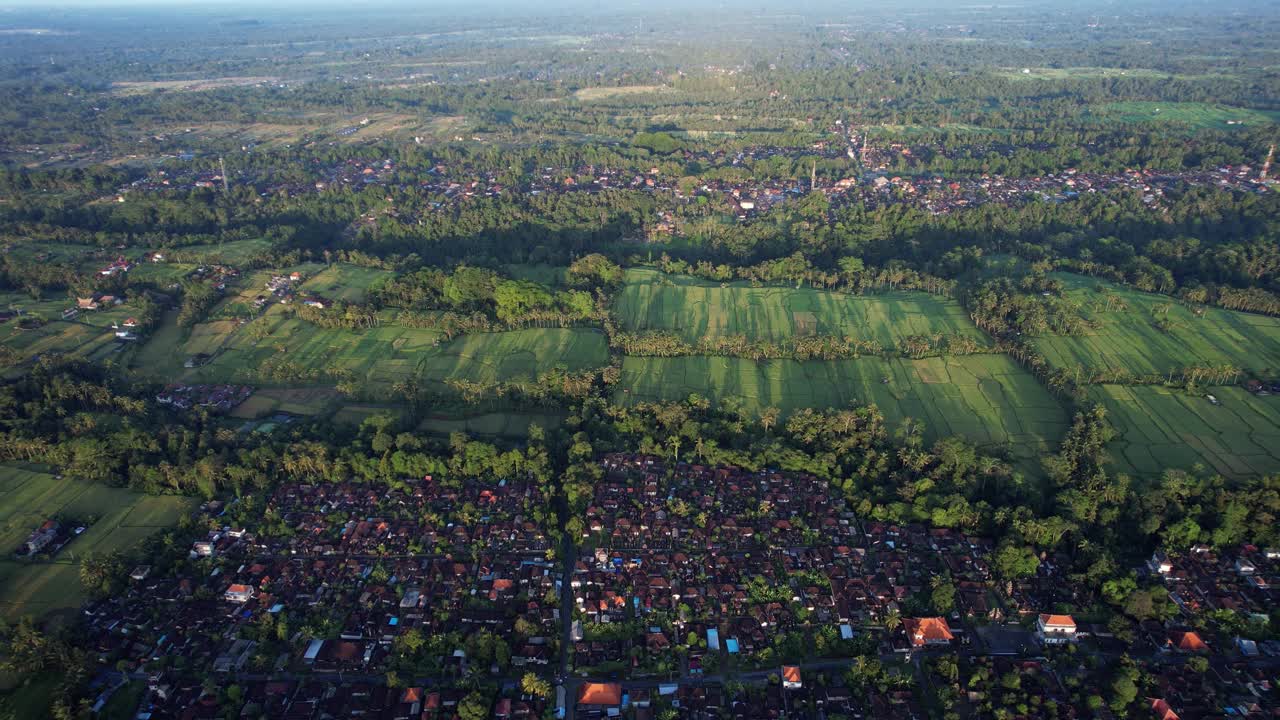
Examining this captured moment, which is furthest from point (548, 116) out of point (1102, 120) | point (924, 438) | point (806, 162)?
point (924, 438)

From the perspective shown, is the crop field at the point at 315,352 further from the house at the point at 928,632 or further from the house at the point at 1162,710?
the house at the point at 1162,710

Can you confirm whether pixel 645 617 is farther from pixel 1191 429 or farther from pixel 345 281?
pixel 345 281

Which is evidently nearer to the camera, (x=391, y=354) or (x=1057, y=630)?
(x=1057, y=630)

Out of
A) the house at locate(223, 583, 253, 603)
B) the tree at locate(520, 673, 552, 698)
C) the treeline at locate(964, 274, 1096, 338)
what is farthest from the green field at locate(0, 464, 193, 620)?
the treeline at locate(964, 274, 1096, 338)

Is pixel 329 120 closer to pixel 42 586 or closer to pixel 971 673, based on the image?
pixel 42 586

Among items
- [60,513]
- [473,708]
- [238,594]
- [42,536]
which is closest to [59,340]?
[60,513]

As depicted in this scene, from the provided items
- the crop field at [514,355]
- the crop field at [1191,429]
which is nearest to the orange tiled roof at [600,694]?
the crop field at [514,355]
